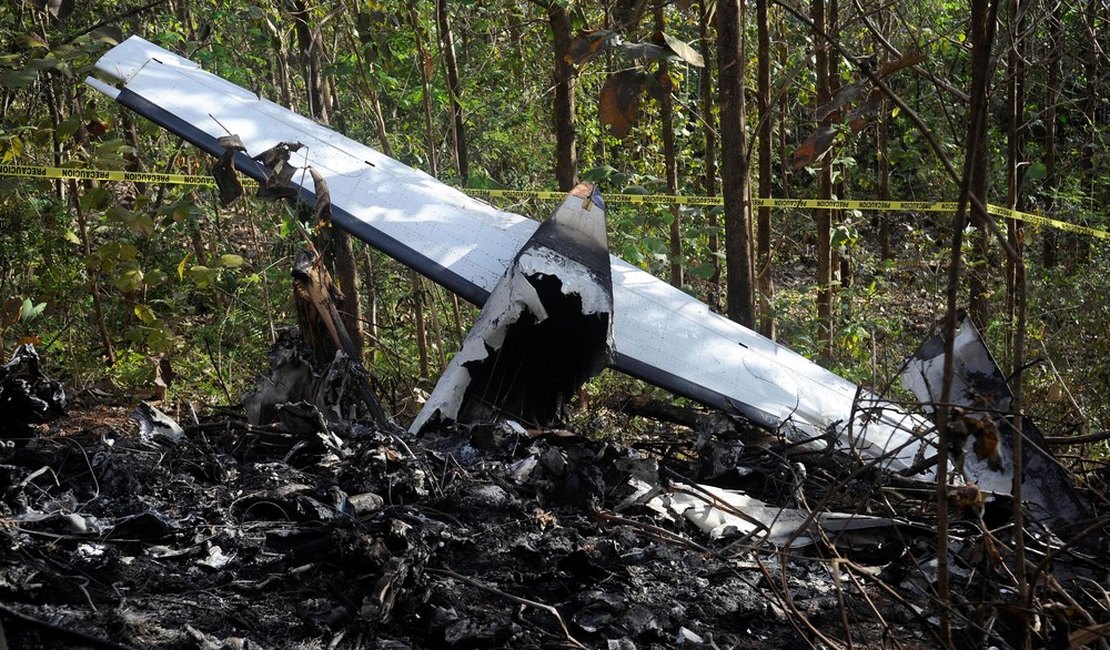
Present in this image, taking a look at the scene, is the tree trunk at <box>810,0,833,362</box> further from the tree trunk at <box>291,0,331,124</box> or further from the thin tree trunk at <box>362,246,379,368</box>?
the tree trunk at <box>291,0,331,124</box>

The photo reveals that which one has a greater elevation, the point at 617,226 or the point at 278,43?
the point at 278,43

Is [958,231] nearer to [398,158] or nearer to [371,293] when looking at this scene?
[371,293]

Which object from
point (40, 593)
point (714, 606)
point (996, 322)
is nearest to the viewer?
point (40, 593)

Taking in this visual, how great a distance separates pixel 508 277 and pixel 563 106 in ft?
Answer: 10.4

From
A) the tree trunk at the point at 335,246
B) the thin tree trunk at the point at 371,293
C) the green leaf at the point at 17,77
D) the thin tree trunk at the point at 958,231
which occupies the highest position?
the thin tree trunk at the point at 958,231

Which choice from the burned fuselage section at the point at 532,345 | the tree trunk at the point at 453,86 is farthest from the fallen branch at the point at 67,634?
the tree trunk at the point at 453,86

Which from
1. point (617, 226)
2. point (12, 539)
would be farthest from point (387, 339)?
point (12, 539)

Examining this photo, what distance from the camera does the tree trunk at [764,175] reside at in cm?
874

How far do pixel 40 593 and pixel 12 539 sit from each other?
1.52ft

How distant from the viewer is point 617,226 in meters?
9.17

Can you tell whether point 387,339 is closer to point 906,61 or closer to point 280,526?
point 280,526

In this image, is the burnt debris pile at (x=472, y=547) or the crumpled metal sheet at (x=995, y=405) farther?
the crumpled metal sheet at (x=995, y=405)

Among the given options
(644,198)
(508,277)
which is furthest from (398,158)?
(508,277)

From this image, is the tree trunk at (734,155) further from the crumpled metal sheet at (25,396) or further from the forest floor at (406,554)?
the crumpled metal sheet at (25,396)
